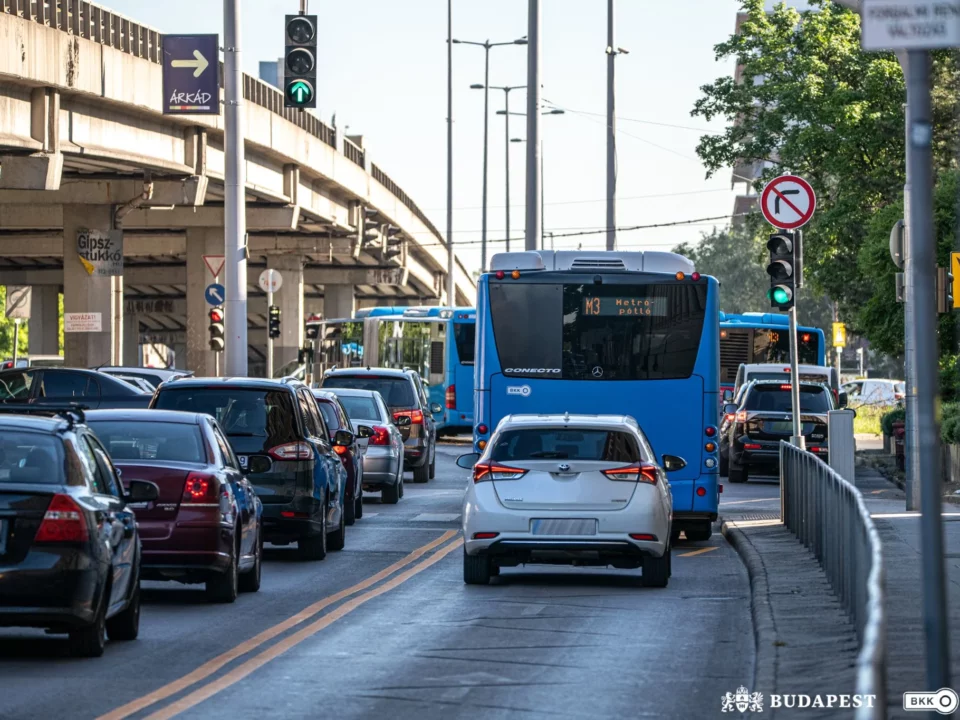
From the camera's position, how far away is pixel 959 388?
32.0 meters

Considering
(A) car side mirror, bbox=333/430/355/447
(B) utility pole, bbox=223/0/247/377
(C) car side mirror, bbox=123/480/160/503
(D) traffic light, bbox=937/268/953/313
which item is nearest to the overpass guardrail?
(B) utility pole, bbox=223/0/247/377

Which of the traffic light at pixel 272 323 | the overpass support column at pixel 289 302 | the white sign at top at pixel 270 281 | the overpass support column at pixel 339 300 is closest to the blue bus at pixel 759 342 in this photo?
the white sign at top at pixel 270 281

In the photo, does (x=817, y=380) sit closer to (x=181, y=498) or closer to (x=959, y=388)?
(x=959, y=388)

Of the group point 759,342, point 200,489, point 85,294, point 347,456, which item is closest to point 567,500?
point 200,489

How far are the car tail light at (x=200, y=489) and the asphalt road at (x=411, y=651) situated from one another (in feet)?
2.67

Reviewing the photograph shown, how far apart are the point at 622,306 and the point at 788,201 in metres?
2.33

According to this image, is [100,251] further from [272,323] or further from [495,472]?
[495,472]

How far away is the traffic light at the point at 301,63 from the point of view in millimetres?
26156

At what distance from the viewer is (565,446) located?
16.7 metres

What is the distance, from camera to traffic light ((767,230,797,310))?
74.3 feet

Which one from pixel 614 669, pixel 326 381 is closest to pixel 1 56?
pixel 326 381

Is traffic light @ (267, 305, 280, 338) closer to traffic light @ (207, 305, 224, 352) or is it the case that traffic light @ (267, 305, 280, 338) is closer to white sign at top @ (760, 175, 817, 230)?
traffic light @ (207, 305, 224, 352)

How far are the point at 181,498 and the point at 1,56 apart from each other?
1988 centimetres

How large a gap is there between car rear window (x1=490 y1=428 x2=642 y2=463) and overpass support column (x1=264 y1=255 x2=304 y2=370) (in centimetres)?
5549
